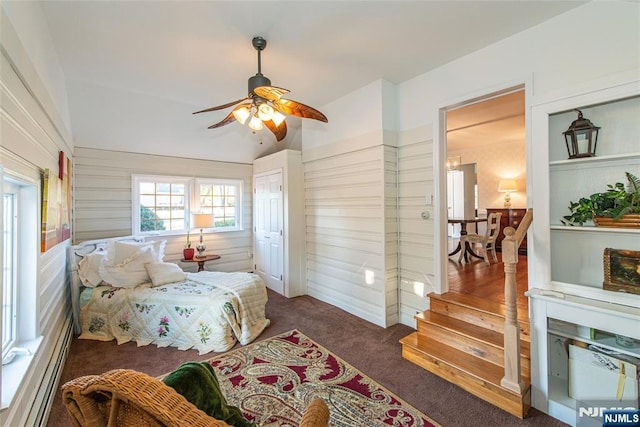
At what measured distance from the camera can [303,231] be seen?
4.55 metres

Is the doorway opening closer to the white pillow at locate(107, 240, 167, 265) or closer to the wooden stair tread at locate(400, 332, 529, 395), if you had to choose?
the wooden stair tread at locate(400, 332, 529, 395)

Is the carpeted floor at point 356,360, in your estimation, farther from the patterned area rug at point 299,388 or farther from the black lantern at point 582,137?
the black lantern at point 582,137

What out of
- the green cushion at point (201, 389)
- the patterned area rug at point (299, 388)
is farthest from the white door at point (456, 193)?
the green cushion at point (201, 389)

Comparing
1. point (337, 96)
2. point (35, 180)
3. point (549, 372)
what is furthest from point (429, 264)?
point (35, 180)

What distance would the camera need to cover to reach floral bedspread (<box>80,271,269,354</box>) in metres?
2.83

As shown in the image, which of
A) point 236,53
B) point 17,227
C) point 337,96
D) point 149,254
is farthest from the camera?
point 337,96

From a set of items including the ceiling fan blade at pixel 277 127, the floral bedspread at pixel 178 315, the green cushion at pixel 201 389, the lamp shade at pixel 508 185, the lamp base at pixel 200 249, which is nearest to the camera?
the green cushion at pixel 201 389

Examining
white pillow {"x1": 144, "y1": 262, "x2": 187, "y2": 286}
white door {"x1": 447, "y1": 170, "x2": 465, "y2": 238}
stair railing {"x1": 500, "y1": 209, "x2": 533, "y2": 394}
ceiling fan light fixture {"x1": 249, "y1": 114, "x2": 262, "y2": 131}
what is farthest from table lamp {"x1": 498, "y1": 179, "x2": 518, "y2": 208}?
white pillow {"x1": 144, "y1": 262, "x2": 187, "y2": 286}

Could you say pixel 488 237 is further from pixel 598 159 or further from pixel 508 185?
pixel 598 159

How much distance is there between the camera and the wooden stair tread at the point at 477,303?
2453mm

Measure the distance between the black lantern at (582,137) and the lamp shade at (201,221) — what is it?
445 cm

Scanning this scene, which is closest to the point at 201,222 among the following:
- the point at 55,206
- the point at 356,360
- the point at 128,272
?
the point at 128,272

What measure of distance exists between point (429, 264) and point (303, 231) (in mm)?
2105

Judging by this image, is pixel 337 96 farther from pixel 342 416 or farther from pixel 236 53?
pixel 342 416
